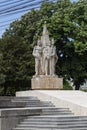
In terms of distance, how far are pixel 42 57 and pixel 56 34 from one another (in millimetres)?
14812

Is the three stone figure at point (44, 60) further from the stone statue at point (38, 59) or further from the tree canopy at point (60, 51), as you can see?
the tree canopy at point (60, 51)

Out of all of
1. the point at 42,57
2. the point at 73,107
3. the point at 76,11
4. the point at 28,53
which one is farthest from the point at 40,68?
the point at 76,11

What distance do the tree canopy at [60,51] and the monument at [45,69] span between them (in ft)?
37.1

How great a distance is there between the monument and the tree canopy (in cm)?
1130

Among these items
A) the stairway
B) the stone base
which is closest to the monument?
the stone base

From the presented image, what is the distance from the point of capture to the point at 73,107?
23.1m

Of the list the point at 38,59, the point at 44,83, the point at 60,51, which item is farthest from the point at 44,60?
the point at 60,51

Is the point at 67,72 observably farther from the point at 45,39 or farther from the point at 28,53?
the point at 45,39

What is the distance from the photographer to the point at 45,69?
28.2m

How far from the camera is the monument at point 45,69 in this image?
91.1 ft

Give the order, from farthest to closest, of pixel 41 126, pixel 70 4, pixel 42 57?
pixel 70 4, pixel 42 57, pixel 41 126

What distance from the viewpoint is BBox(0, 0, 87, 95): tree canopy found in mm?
41188

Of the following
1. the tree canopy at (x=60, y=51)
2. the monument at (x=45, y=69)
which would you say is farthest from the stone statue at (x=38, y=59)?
the tree canopy at (x=60, y=51)

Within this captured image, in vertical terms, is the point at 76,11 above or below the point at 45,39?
above
